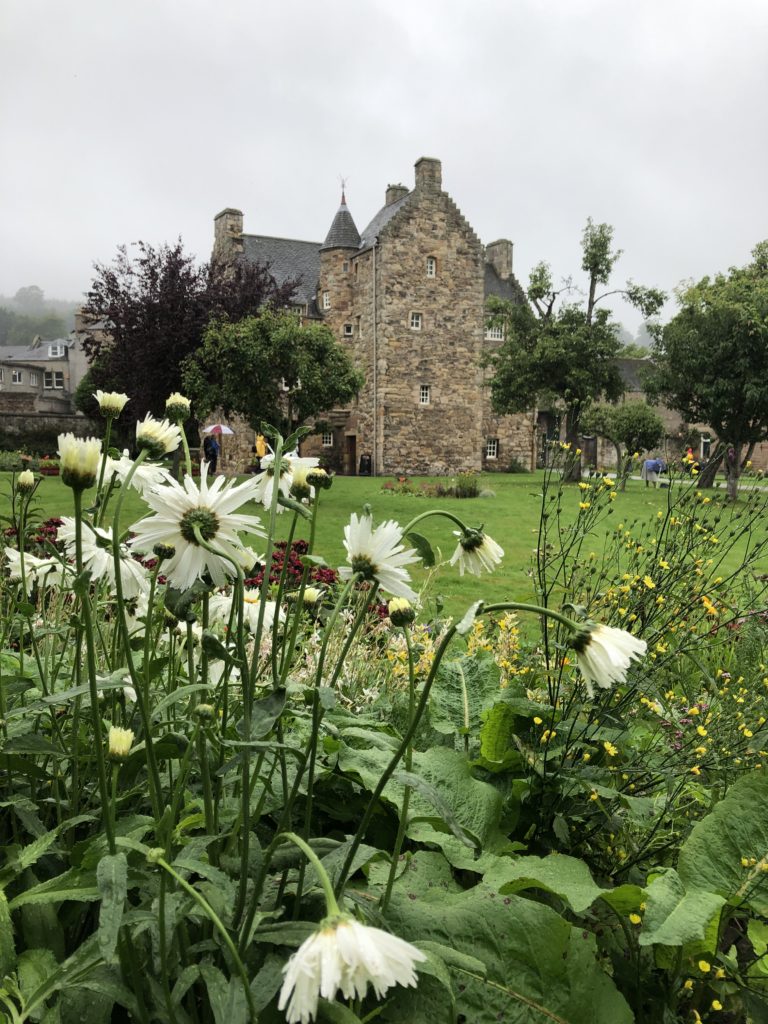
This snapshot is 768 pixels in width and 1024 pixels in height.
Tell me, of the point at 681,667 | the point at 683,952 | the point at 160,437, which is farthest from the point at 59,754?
the point at 681,667

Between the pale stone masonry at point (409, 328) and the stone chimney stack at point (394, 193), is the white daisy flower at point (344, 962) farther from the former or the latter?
the stone chimney stack at point (394, 193)

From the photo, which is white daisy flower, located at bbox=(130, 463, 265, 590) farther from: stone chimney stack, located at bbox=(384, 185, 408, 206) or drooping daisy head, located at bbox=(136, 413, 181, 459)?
stone chimney stack, located at bbox=(384, 185, 408, 206)

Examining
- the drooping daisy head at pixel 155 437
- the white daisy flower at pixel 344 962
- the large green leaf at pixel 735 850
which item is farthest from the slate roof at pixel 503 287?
Answer: the white daisy flower at pixel 344 962

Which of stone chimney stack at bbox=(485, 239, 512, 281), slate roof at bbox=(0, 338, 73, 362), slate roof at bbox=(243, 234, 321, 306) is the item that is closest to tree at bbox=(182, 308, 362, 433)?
slate roof at bbox=(243, 234, 321, 306)

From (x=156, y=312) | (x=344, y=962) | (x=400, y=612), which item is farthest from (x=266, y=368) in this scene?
(x=344, y=962)

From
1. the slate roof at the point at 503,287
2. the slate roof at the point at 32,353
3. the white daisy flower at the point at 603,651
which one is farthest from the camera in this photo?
the slate roof at the point at 32,353

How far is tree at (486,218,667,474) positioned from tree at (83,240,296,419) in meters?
11.6

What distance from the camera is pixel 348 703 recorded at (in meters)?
3.15

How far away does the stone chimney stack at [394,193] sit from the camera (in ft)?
105

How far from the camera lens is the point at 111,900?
1039 millimetres

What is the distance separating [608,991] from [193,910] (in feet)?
2.84

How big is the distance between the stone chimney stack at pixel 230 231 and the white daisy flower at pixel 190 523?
34232mm

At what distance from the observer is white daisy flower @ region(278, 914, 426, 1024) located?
2.67ft

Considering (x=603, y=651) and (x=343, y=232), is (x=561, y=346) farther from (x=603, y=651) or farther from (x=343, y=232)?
(x=603, y=651)
